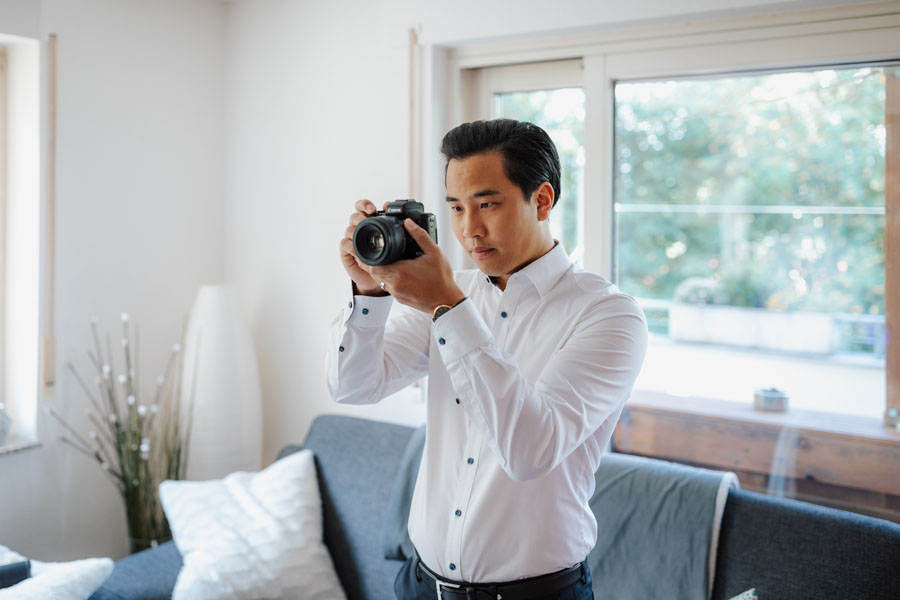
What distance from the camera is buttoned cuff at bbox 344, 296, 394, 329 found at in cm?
132

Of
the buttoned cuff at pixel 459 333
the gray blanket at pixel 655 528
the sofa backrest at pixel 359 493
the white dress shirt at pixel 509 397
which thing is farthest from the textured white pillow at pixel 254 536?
the buttoned cuff at pixel 459 333

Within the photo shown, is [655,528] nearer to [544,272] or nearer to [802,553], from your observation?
[802,553]

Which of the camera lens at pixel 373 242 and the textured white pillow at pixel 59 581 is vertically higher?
the camera lens at pixel 373 242

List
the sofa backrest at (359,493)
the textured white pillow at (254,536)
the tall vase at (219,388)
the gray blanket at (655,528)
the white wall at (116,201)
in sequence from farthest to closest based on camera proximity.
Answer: the tall vase at (219,388) < the white wall at (116,201) < the sofa backrest at (359,493) < the textured white pillow at (254,536) < the gray blanket at (655,528)

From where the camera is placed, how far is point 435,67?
2598 millimetres

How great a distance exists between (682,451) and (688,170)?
39.7 inches

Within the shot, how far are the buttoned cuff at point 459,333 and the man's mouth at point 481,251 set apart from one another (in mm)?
248

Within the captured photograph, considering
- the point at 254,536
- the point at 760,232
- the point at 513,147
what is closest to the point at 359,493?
the point at 254,536

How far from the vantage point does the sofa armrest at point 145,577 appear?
2146 millimetres

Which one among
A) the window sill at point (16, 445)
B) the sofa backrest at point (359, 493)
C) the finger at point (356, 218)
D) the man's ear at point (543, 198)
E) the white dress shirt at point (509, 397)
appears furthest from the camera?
the window sill at point (16, 445)

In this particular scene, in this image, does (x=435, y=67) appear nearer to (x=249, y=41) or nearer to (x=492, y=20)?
(x=492, y=20)

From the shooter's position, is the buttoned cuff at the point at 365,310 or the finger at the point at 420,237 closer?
the finger at the point at 420,237

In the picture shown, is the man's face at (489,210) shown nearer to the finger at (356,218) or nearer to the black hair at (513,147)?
the black hair at (513,147)

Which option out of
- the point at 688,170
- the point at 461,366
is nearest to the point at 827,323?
the point at 688,170
